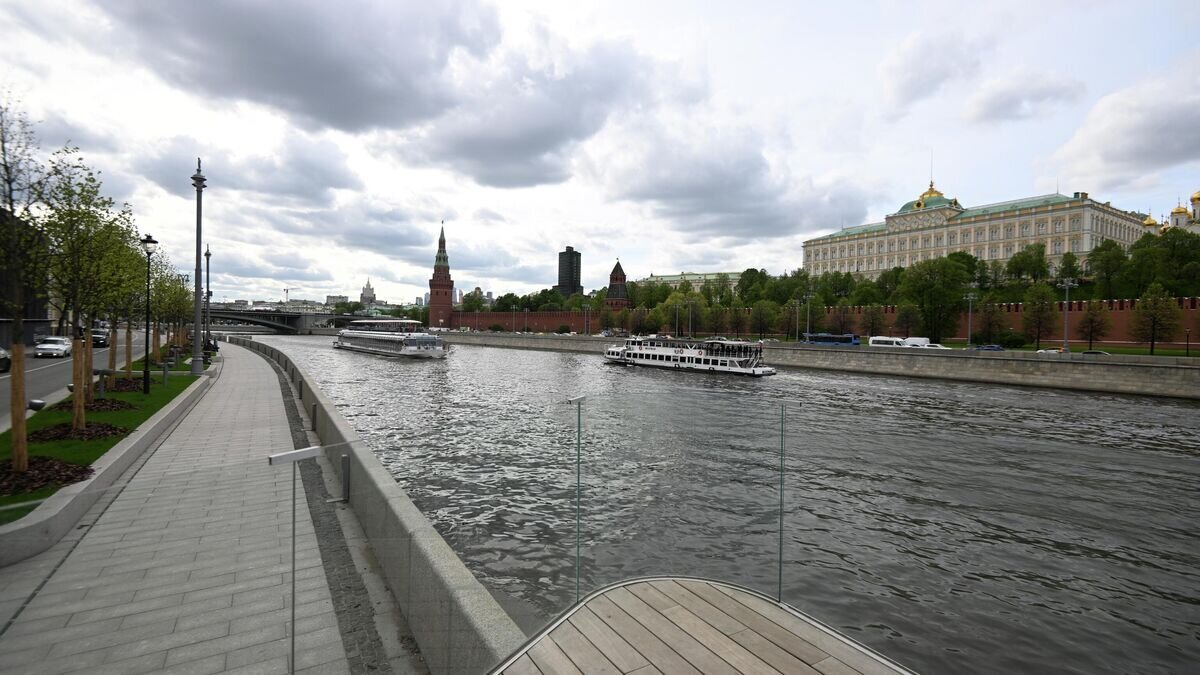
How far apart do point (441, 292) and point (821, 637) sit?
130931 millimetres

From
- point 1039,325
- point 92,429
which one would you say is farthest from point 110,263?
point 1039,325

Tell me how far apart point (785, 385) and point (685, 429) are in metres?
30.3

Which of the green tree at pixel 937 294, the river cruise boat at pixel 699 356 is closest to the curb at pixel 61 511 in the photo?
the river cruise boat at pixel 699 356

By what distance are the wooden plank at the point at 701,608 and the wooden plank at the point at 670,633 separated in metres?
0.21

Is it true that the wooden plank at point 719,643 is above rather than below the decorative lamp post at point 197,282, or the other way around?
below

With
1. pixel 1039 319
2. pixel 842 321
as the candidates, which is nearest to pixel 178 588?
pixel 1039 319

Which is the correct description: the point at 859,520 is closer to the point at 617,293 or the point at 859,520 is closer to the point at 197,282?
the point at 197,282

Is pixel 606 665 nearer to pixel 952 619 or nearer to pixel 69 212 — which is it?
pixel 952 619

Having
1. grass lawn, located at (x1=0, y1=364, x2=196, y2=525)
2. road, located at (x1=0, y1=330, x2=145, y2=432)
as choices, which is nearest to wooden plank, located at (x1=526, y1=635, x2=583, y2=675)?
grass lawn, located at (x1=0, y1=364, x2=196, y2=525)

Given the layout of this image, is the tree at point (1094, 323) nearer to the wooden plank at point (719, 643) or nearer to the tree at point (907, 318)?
the tree at point (907, 318)

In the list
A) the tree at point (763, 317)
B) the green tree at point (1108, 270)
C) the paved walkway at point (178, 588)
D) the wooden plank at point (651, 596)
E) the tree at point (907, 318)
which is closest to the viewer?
the wooden plank at point (651, 596)

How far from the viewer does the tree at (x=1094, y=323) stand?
4725cm

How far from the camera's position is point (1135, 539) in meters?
9.06

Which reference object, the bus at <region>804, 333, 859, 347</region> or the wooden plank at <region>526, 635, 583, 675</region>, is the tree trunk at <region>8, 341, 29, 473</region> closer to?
the wooden plank at <region>526, 635, 583, 675</region>
